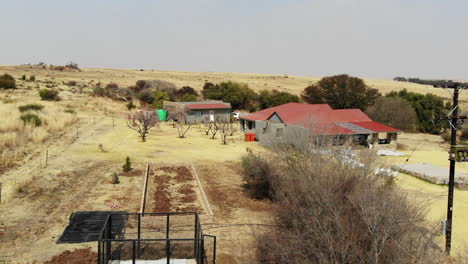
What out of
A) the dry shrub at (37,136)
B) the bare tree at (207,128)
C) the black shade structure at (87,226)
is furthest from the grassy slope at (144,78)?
the black shade structure at (87,226)

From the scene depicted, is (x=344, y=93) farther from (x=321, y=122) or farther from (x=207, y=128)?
(x=321, y=122)

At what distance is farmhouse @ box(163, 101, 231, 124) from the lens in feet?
170

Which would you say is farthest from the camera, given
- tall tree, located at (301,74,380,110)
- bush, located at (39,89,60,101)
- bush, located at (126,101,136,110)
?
bush, located at (126,101,136,110)

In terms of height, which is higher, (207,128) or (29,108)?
(29,108)

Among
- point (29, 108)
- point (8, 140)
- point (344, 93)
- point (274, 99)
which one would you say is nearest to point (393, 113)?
point (344, 93)

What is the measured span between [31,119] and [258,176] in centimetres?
2921

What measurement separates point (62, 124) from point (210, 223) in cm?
3145

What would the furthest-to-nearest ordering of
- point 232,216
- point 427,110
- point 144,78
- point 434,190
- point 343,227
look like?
1. point 144,78
2. point 427,110
3. point 434,190
4. point 232,216
5. point 343,227

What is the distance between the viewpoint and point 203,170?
25.9 m

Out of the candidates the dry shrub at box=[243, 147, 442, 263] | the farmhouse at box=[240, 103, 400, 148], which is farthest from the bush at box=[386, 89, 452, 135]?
the dry shrub at box=[243, 147, 442, 263]

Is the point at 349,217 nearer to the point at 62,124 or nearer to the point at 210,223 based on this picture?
the point at 210,223

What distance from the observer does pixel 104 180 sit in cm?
2223

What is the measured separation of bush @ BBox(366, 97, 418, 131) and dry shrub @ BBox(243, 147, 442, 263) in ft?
122

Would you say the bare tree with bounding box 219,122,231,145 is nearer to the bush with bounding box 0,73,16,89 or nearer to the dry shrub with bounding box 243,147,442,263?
the dry shrub with bounding box 243,147,442,263
